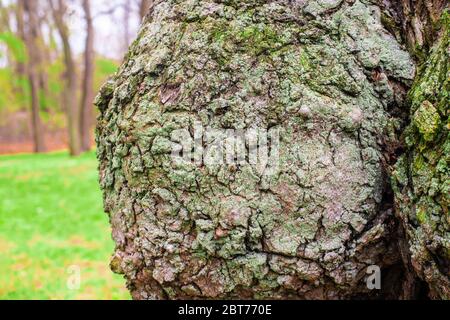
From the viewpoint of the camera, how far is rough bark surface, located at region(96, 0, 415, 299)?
166cm

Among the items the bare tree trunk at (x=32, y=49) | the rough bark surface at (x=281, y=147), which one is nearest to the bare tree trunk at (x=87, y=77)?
the bare tree trunk at (x=32, y=49)

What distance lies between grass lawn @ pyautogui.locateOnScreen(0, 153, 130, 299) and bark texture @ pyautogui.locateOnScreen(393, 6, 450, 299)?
2.98m

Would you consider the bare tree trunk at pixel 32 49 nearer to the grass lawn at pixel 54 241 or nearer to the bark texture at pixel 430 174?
the grass lawn at pixel 54 241

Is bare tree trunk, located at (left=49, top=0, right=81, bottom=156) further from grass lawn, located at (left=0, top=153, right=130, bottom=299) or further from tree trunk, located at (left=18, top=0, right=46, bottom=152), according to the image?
grass lawn, located at (left=0, top=153, right=130, bottom=299)

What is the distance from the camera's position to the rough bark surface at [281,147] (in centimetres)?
166

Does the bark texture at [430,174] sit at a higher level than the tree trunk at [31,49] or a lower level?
lower

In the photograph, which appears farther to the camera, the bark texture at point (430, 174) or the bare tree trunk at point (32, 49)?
the bare tree trunk at point (32, 49)

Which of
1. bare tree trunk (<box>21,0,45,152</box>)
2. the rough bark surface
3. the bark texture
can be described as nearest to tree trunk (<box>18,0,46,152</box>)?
bare tree trunk (<box>21,0,45,152</box>)

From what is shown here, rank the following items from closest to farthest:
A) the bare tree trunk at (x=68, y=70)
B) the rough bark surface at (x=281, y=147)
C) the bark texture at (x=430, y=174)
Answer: the bark texture at (x=430, y=174)
the rough bark surface at (x=281, y=147)
the bare tree trunk at (x=68, y=70)

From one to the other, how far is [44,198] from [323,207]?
307 inches

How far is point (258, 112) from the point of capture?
1.67 m

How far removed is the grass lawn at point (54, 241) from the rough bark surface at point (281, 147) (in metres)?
2.52

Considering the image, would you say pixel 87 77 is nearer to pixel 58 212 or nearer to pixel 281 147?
pixel 58 212
